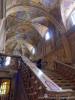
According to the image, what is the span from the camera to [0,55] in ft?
26.8

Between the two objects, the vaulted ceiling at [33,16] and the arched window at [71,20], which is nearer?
the arched window at [71,20]

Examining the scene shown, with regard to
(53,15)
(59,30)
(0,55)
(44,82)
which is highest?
(53,15)

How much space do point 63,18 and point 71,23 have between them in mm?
649

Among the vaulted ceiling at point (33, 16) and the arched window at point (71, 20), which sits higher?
the vaulted ceiling at point (33, 16)

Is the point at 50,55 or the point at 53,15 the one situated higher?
the point at 53,15

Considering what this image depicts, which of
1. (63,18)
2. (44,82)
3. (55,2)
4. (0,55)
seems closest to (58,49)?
(63,18)

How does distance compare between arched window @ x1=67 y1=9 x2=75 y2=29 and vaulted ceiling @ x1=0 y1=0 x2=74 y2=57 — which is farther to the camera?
vaulted ceiling @ x1=0 y1=0 x2=74 y2=57

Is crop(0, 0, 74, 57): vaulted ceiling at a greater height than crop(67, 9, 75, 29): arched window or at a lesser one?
greater

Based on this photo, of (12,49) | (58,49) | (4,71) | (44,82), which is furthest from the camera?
(12,49)

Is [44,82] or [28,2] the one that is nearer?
[44,82]

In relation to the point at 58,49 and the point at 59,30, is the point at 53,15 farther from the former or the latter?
the point at 58,49

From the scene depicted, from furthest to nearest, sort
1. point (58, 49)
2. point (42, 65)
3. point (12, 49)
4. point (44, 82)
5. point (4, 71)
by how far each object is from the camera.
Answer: point (12, 49), point (42, 65), point (58, 49), point (4, 71), point (44, 82)

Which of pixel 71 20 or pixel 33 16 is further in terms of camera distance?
pixel 33 16

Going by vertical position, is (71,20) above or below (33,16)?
below
